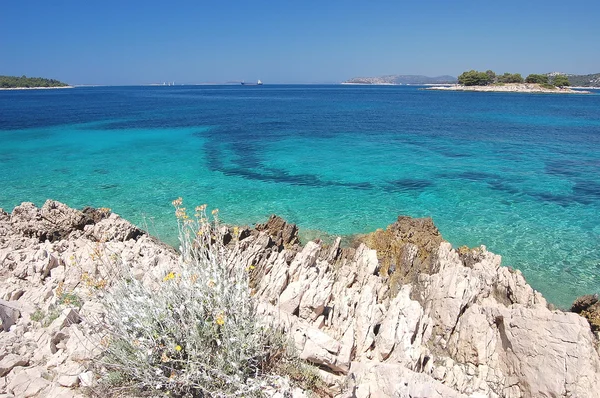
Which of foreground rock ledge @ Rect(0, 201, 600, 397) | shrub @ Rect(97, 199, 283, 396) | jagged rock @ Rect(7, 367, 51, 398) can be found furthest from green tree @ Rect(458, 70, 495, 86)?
jagged rock @ Rect(7, 367, 51, 398)

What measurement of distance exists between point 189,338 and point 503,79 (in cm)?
19334

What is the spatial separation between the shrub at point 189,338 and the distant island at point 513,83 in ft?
548

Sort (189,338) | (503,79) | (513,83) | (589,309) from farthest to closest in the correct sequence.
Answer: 1. (503,79)
2. (513,83)
3. (589,309)
4. (189,338)

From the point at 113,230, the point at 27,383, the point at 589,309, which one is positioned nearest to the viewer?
the point at 27,383

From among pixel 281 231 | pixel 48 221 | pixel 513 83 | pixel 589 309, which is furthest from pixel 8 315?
pixel 513 83

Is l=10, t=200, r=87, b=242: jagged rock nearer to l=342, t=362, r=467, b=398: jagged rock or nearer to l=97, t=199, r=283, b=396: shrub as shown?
l=97, t=199, r=283, b=396: shrub

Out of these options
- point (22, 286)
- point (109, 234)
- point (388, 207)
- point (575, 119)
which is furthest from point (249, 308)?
point (575, 119)

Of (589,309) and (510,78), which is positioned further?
(510,78)

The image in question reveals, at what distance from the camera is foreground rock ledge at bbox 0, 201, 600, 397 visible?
5516mm

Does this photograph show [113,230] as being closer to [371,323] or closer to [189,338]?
[189,338]

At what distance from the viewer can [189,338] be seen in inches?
184

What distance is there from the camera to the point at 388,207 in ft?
64.4

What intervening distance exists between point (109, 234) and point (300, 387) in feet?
31.9

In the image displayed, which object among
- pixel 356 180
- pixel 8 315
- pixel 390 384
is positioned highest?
pixel 8 315
